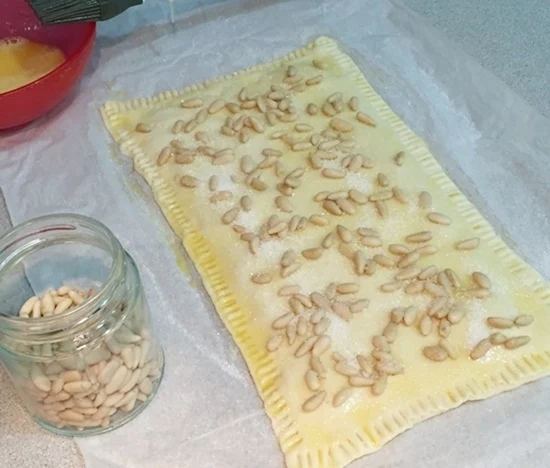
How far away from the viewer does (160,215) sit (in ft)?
2.96

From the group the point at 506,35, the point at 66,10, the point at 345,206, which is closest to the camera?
the point at 345,206

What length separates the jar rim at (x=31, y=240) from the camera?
24.8 inches

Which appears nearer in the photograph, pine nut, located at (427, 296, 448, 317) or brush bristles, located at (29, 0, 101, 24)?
pine nut, located at (427, 296, 448, 317)

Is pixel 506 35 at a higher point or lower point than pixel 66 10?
lower

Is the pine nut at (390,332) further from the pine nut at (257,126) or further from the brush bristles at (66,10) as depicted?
the brush bristles at (66,10)

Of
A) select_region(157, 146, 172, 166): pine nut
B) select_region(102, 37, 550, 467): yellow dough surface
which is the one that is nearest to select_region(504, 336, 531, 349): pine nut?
select_region(102, 37, 550, 467): yellow dough surface

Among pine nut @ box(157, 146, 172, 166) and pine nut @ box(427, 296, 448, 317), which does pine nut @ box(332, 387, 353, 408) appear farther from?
pine nut @ box(157, 146, 172, 166)

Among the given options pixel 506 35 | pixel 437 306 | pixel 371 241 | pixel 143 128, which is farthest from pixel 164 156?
pixel 506 35

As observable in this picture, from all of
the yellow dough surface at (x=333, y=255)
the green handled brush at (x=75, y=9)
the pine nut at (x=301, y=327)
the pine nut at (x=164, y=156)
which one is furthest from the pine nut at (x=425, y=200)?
→ the green handled brush at (x=75, y=9)

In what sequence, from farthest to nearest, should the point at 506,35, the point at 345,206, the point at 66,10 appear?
the point at 506,35
the point at 66,10
the point at 345,206

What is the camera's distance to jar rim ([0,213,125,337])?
2.06ft

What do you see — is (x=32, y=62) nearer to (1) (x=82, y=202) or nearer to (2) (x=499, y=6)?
(1) (x=82, y=202)

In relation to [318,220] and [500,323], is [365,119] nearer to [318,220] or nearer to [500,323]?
[318,220]

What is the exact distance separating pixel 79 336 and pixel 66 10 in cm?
50
